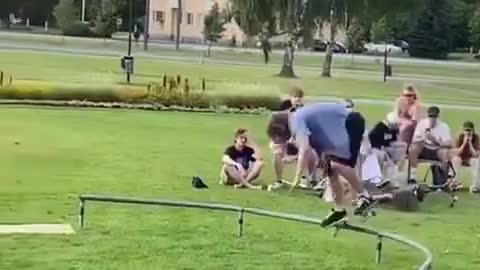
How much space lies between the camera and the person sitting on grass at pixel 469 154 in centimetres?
1695

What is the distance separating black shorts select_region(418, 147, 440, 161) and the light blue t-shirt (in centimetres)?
484

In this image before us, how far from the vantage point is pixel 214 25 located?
263 ft

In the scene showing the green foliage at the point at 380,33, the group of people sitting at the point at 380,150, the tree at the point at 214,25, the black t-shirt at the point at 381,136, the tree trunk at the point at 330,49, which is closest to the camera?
the group of people sitting at the point at 380,150

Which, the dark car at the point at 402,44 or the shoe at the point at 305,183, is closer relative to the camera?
the shoe at the point at 305,183

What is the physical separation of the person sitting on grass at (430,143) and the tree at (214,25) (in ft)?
198

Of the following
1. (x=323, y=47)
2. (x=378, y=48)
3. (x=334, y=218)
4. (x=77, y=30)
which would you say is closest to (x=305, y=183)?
(x=334, y=218)

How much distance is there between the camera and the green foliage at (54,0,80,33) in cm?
8217

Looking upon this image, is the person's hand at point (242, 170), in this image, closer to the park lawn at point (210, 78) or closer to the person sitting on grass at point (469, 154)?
the person sitting on grass at point (469, 154)

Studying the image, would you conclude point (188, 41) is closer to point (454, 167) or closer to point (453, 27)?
point (453, 27)

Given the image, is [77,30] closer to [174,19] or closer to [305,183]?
[174,19]

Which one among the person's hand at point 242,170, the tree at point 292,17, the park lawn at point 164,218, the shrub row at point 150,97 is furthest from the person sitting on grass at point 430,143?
the tree at point 292,17

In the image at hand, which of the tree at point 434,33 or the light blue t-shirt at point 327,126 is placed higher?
the light blue t-shirt at point 327,126

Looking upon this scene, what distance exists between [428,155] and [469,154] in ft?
2.32

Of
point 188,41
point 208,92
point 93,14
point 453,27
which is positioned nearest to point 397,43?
point 453,27
